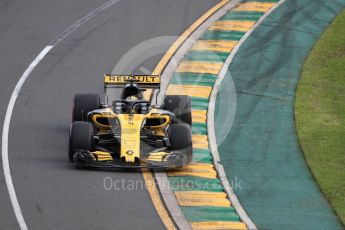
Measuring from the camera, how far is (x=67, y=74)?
97.8 feet

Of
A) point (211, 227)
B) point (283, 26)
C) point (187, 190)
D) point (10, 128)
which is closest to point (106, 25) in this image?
point (283, 26)

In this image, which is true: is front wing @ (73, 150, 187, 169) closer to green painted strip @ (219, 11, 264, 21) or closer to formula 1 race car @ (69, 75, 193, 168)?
formula 1 race car @ (69, 75, 193, 168)

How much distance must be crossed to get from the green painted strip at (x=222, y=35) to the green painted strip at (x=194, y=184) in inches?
393

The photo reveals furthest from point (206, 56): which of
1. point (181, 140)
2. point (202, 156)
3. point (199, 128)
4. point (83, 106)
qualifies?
point (181, 140)

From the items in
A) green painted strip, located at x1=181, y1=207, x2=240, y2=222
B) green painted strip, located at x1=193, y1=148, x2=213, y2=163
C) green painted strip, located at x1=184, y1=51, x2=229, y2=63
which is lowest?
green painted strip, located at x1=181, y1=207, x2=240, y2=222

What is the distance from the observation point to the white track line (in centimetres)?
2144

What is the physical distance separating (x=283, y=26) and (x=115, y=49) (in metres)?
5.85

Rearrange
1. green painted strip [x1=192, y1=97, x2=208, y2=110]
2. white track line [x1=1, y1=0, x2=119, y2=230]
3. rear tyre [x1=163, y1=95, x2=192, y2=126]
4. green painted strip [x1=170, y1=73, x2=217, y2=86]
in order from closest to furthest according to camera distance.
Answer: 1. white track line [x1=1, y1=0, x2=119, y2=230]
2. rear tyre [x1=163, y1=95, x2=192, y2=126]
3. green painted strip [x1=192, y1=97, x2=208, y2=110]
4. green painted strip [x1=170, y1=73, x2=217, y2=86]

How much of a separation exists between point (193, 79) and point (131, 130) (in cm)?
634

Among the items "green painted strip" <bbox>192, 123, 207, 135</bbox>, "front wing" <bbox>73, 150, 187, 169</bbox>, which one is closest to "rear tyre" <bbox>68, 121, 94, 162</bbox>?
"front wing" <bbox>73, 150, 187, 169</bbox>

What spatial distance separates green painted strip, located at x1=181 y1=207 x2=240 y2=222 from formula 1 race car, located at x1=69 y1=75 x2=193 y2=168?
1956 millimetres

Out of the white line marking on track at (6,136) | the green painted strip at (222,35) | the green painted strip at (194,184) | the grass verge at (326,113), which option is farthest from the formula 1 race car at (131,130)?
the green painted strip at (222,35)

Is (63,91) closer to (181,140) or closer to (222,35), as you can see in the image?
(181,140)

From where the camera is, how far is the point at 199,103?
27734 mm
